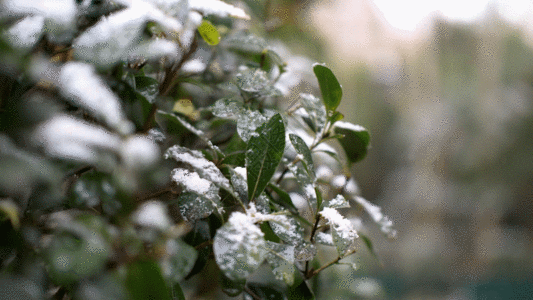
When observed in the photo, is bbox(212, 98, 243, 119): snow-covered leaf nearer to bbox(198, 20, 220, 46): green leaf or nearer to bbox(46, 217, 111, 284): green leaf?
bbox(198, 20, 220, 46): green leaf

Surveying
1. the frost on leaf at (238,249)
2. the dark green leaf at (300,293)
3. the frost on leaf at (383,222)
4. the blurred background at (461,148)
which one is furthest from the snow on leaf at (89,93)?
the blurred background at (461,148)

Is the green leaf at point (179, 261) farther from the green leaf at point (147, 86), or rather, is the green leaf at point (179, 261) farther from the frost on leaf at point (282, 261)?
→ the green leaf at point (147, 86)

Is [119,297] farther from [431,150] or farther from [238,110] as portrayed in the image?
[431,150]

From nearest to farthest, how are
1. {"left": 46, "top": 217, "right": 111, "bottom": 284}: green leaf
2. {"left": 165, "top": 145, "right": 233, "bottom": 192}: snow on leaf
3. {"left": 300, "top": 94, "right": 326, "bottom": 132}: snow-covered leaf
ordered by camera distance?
{"left": 46, "top": 217, "right": 111, "bottom": 284}: green leaf
{"left": 165, "top": 145, "right": 233, "bottom": 192}: snow on leaf
{"left": 300, "top": 94, "right": 326, "bottom": 132}: snow-covered leaf

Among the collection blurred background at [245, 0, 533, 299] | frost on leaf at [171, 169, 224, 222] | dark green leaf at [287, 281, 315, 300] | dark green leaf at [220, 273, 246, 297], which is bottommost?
blurred background at [245, 0, 533, 299]

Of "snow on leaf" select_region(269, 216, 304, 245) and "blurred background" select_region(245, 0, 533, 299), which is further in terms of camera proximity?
"blurred background" select_region(245, 0, 533, 299)

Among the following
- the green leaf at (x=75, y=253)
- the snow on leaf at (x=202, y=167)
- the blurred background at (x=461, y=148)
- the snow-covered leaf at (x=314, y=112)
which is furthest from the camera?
the blurred background at (x=461, y=148)

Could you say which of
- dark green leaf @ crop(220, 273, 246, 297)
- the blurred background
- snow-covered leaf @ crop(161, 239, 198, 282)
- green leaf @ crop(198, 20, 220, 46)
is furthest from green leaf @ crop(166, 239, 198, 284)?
the blurred background
